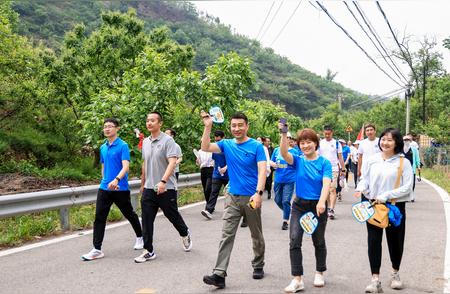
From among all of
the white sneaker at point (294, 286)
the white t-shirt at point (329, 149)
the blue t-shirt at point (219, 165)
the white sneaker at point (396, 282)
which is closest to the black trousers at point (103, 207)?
the white sneaker at point (294, 286)

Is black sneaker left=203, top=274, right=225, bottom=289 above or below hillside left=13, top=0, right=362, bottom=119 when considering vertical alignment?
below

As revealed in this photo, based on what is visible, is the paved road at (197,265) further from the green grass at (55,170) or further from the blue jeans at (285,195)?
the green grass at (55,170)

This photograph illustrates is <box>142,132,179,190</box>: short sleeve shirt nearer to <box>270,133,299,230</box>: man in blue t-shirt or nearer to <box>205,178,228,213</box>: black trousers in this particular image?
<box>270,133,299,230</box>: man in blue t-shirt

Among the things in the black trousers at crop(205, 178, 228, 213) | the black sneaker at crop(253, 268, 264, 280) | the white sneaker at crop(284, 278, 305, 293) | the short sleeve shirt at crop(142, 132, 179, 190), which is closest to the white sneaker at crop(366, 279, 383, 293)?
the white sneaker at crop(284, 278, 305, 293)

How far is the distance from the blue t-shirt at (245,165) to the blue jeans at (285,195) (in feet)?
10.8

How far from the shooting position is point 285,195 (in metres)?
8.30

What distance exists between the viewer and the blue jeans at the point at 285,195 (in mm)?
8227

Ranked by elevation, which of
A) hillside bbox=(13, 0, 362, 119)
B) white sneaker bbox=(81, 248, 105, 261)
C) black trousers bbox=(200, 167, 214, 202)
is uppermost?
hillside bbox=(13, 0, 362, 119)

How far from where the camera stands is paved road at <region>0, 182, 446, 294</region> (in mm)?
4793

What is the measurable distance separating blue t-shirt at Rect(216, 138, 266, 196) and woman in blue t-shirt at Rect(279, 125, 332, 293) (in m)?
0.34

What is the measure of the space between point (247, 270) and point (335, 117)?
61.2m

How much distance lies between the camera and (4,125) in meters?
16.6

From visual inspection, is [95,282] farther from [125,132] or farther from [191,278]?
[125,132]

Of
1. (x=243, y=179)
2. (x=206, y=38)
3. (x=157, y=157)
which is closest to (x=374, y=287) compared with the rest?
(x=243, y=179)
